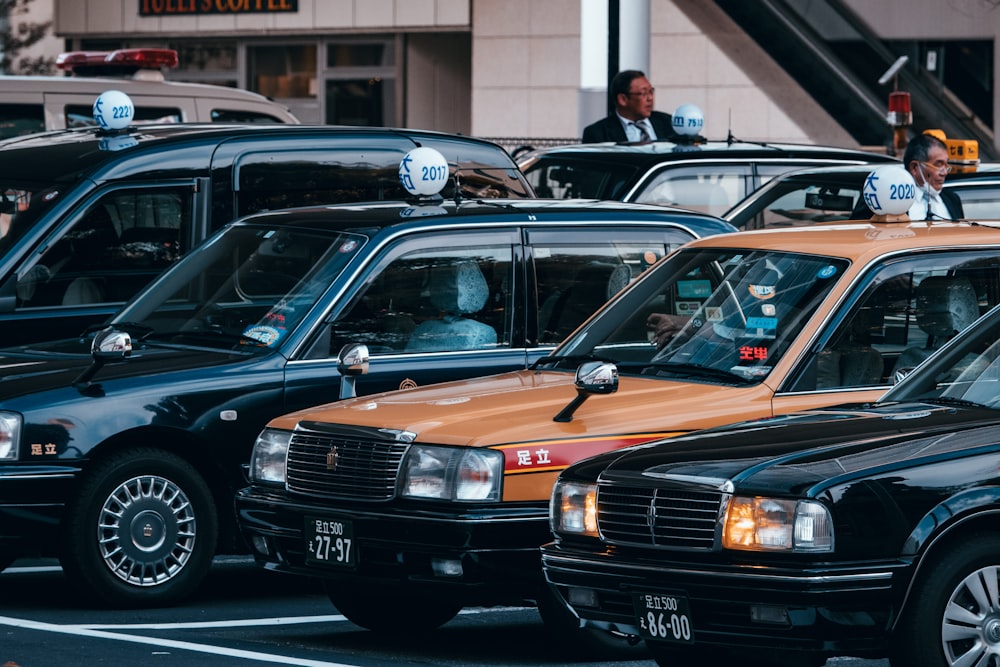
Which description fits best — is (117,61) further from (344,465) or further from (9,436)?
(344,465)

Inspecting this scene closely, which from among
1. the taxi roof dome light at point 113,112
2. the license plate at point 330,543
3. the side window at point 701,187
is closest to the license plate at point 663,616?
the license plate at point 330,543

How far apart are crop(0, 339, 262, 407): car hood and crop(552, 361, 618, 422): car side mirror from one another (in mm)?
2033

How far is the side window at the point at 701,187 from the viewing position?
41.8 feet

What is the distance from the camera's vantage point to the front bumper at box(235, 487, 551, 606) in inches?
267

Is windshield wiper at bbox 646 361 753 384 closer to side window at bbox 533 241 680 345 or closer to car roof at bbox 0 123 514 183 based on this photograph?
side window at bbox 533 241 680 345

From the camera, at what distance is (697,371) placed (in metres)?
7.41

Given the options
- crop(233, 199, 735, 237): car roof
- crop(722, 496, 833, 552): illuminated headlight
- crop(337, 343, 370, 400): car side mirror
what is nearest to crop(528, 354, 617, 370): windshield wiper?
crop(337, 343, 370, 400): car side mirror

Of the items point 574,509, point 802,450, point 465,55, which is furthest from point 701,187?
point 465,55

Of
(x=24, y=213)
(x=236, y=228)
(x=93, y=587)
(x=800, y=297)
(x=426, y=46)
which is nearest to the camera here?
(x=800, y=297)

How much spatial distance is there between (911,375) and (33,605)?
3.94 meters

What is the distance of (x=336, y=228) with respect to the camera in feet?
28.9

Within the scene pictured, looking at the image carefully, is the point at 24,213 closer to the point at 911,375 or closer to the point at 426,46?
the point at 911,375

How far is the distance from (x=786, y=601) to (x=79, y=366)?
4085 mm

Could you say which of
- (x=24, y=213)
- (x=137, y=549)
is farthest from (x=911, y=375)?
(x=24, y=213)
